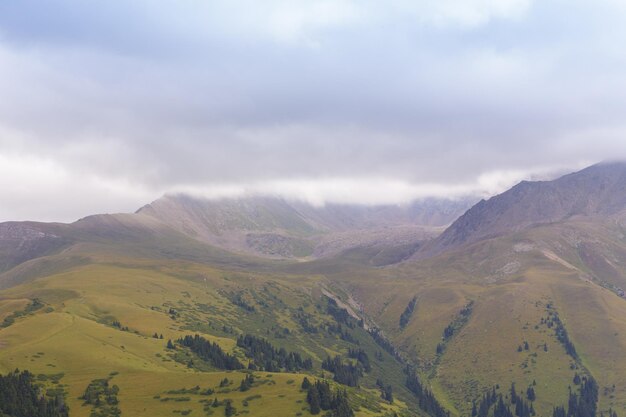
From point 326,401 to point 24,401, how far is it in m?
79.4

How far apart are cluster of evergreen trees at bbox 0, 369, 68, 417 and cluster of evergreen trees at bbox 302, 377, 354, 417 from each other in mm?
65689

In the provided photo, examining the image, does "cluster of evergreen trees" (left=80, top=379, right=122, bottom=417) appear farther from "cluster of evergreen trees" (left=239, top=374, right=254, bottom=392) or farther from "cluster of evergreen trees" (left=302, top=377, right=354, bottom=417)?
"cluster of evergreen trees" (left=302, top=377, right=354, bottom=417)

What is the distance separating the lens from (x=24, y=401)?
144625mm

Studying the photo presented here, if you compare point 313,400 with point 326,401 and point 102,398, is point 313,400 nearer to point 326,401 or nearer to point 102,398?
point 326,401

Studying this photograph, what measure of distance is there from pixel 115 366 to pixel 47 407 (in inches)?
1878

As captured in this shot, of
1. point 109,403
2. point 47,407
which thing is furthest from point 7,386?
point 109,403

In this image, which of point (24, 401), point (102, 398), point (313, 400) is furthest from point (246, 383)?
point (24, 401)

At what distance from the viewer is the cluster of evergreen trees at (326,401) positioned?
158m

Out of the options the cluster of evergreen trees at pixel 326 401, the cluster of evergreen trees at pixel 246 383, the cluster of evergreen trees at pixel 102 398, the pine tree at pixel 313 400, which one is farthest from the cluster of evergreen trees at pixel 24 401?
the cluster of evergreen trees at pixel 326 401

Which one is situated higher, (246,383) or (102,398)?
(102,398)

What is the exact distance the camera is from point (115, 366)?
7726 inches

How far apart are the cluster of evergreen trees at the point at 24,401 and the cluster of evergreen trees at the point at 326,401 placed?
2586 inches

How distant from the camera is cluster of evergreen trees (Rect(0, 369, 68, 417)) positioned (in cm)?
13862

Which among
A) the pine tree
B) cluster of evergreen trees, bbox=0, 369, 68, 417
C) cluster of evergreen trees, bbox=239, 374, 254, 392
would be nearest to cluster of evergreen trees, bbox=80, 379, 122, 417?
cluster of evergreen trees, bbox=0, 369, 68, 417
